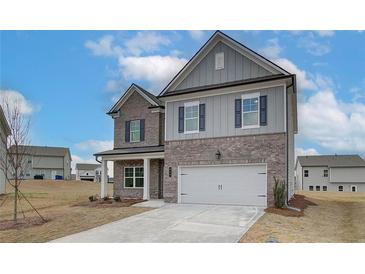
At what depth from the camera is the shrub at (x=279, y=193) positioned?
1563 centimetres

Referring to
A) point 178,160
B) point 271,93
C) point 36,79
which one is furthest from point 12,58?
point 271,93

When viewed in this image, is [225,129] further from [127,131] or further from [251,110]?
A: [127,131]

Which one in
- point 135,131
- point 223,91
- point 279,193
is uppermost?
point 223,91

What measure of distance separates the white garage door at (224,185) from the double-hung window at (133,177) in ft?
14.4

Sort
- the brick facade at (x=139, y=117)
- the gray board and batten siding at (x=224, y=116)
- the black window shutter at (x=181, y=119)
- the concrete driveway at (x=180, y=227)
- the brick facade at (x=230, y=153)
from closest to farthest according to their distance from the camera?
the concrete driveway at (x=180, y=227)
the brick facade at (x=230, y=153)
the gray board and batten siding at (x=224, y=116)
the black window shutter at (x=181, y=119)
the brick facade at (x=139, y=117)

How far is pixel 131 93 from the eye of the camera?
23438 mm

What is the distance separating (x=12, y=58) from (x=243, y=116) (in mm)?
12078

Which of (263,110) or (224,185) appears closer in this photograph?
(263,110)

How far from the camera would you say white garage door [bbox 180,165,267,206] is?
655 inches

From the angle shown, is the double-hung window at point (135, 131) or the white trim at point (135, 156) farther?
the double-hung window at point (135, 131)

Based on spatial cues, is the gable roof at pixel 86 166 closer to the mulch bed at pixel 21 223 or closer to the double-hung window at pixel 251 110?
the mulch bed at pixel 21 223

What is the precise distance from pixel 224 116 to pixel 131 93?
8193mm

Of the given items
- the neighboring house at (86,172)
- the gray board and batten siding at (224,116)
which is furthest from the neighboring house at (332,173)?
the neighboring house at (86,172)

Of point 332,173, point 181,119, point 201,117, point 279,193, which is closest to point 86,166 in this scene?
point 332,173
